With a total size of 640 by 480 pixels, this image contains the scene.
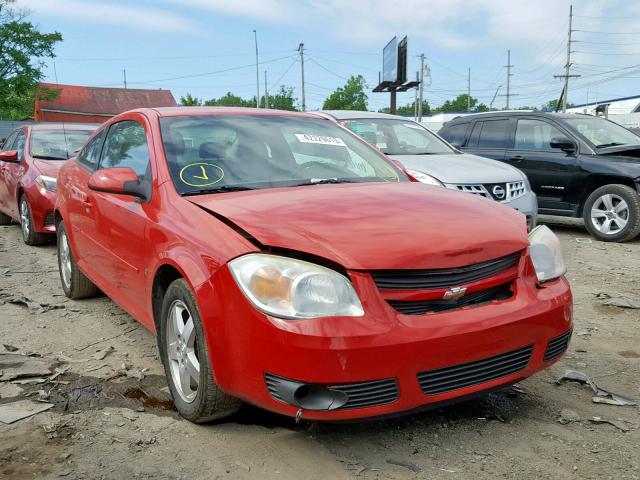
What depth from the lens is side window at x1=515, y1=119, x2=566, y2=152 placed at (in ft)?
28.5

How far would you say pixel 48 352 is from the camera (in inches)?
155

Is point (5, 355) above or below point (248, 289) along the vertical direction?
below

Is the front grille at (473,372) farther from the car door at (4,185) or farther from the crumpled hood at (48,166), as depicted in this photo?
the car door at (4,185)

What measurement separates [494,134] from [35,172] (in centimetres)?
648

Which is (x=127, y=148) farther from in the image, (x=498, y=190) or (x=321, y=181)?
(x=498, y=190)

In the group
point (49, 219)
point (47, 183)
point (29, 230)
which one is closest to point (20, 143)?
point (29, 230)

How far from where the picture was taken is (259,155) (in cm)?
353

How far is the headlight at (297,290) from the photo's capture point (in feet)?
7.57

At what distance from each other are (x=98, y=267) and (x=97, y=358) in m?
0.65

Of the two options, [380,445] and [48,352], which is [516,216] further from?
[48,352]

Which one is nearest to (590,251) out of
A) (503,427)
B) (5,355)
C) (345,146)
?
(345,146)

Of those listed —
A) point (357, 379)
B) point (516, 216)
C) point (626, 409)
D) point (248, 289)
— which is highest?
point (516, 216)

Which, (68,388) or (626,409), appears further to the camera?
(68,388)

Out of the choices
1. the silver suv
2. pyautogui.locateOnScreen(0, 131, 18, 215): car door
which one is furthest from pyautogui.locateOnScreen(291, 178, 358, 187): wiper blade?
pyautogui.locateOnScreen(0, 131, 18, 215): car door
